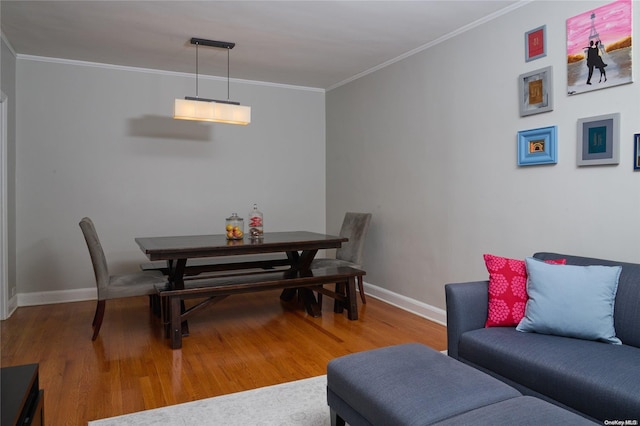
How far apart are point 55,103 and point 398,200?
12.2ft

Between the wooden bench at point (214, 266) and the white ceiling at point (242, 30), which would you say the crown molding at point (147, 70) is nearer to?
the white ceiling at point (242, 30)

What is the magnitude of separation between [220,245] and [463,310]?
6.40 ft

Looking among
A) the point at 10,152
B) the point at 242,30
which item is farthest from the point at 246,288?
the point at 10,152

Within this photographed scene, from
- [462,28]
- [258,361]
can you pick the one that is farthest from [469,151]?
[258,361]

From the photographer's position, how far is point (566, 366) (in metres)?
1.83

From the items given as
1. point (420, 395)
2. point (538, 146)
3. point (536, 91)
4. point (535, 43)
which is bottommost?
point (420, 395)

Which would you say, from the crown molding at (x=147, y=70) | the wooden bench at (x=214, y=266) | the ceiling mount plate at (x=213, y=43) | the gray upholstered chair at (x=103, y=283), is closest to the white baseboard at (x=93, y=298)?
the wooden bench at (x=214, y=266)

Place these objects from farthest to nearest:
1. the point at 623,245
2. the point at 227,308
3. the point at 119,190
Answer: the point at 119,190 → the point at 227,308 → the point at 623,245

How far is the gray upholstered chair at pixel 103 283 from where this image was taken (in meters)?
3.36

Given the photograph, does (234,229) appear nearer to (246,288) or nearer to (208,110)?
(246,288)

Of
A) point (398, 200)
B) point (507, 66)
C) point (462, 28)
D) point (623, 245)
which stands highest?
point (462, 28)

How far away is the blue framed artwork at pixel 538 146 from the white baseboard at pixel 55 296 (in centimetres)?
443

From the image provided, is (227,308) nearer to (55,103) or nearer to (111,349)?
(111,349)

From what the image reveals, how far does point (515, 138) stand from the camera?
321 centimetres
